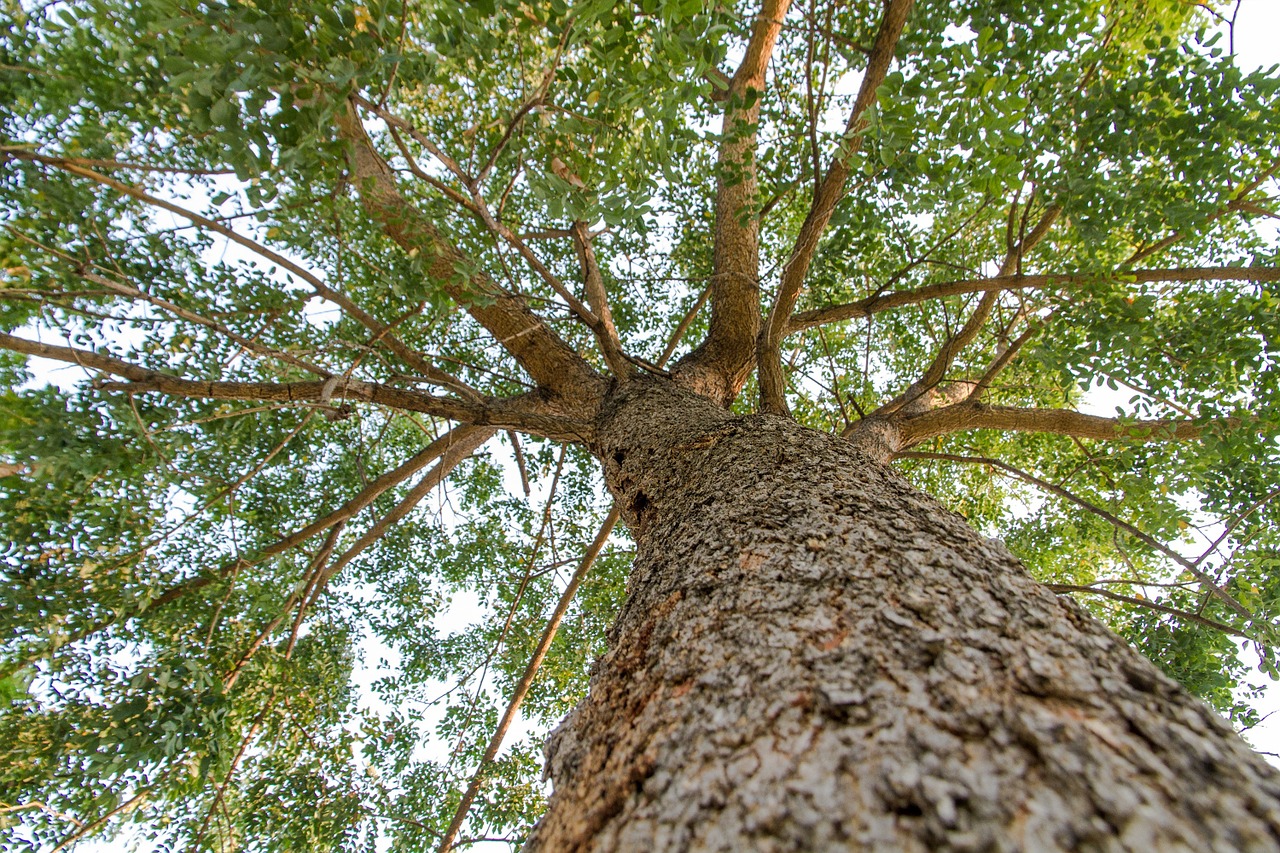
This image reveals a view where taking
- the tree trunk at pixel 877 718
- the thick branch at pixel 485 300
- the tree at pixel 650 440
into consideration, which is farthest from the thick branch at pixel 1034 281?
the tree trunk at pixel 877 718

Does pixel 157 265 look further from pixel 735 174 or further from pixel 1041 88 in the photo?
pixel 1041 88

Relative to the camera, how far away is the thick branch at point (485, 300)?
3150 mm

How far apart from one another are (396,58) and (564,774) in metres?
1.98

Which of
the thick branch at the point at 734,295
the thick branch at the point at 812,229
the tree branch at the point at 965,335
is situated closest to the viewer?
the thick branch at the point at 812,229

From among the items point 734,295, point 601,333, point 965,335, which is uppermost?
point 734,295

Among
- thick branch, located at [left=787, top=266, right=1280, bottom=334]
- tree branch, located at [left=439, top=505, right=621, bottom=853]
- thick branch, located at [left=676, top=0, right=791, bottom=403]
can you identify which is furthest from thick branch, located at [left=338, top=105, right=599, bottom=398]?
thick branch, located at [left=787, top=266, right=1280, bottom=334]

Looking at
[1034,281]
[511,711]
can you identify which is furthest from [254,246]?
[1034,281]

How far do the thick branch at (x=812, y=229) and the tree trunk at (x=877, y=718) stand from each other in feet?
4.74

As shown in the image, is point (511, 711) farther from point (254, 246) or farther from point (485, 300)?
point (254, 246)

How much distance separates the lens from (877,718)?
0.85 metres

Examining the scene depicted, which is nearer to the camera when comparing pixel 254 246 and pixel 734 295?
pixel 254 246

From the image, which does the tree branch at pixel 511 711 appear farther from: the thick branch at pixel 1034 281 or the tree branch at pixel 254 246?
the thick branch at pixel 1034 281

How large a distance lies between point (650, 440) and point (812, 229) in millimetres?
1415

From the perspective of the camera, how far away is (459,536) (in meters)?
6.45
